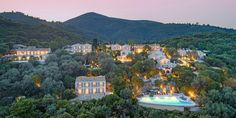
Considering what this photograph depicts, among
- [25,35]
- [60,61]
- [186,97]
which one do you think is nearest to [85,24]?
[25,35]

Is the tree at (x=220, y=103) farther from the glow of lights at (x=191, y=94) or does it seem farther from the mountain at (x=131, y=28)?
the mountain at (x=131, y=28)

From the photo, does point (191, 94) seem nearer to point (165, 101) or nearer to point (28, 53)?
point (165, 101)

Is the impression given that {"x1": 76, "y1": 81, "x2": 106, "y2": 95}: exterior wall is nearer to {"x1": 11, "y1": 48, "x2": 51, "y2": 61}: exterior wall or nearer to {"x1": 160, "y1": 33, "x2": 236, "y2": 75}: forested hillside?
{"x1": 11, "y1": 48, "x2": 51, "y2": 61}: exterior wall

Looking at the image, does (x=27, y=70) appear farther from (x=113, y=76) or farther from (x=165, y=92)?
(x=165, y=92)

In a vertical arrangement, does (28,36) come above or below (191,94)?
above

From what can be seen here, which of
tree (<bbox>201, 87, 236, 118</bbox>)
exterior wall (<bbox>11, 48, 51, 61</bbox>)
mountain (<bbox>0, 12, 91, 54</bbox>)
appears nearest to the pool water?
tree (<bbox>201, 87, 236, 118</bbox>)

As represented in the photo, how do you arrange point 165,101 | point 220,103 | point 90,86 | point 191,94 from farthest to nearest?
point 90,86 < point 191,94 < point 165,101 < point 220,103

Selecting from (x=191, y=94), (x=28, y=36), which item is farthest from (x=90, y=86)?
(x=28, y=36)
